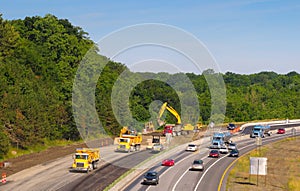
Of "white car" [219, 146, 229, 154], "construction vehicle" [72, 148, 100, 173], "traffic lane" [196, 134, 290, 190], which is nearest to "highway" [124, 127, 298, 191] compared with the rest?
"traffic lane" [196, 134, 290, 190]

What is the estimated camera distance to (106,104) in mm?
107250

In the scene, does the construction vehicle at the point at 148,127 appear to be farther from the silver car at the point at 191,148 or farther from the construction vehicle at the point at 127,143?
the construction vehicle at the point at 127,143

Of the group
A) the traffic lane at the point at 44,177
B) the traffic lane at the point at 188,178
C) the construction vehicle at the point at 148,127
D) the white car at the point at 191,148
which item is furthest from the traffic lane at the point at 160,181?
the construction vehicle at the point at 148,127

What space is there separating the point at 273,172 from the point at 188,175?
16964mm

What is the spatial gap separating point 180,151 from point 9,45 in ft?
178

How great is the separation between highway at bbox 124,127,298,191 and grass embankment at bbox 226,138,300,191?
6.71 ft

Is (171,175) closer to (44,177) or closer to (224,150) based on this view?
(44,177)

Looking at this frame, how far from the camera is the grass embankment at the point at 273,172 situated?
57963mm

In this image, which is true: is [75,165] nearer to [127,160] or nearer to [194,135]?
[127,160]

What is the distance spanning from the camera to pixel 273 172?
71688 mm

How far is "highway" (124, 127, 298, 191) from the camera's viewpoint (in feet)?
179

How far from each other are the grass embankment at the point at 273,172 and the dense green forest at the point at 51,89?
3684 centimetres

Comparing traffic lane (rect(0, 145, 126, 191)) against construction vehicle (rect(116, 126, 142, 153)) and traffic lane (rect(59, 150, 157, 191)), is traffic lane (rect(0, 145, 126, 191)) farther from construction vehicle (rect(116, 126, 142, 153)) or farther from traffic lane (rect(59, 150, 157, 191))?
construction vehicle (rect(116, 126, 142, 153))

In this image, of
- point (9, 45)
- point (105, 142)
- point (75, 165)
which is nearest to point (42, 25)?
point (9, 45)
